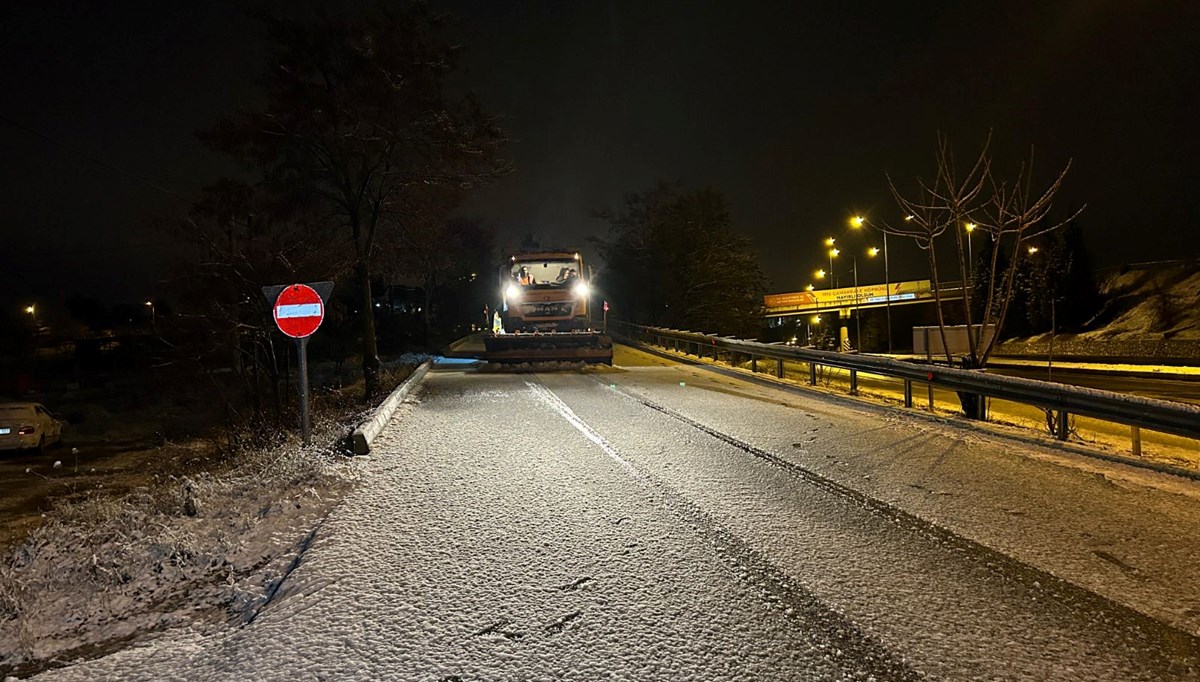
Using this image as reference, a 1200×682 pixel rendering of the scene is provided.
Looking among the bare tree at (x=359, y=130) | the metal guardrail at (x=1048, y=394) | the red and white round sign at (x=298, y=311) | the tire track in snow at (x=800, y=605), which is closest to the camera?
the tire track in snow at (x=800, y=605)

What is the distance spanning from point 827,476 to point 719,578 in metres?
3.27

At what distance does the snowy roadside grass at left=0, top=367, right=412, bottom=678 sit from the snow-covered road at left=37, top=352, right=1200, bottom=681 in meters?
0.29

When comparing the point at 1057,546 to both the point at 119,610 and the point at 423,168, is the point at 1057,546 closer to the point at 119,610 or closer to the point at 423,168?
the point at 119,610

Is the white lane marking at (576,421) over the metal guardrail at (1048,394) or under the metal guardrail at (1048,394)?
under

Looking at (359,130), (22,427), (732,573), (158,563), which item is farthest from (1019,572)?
(22,427)

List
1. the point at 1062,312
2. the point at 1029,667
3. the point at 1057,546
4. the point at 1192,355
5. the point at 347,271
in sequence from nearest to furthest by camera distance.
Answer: the point at 1029,667, the point at 1057,546, the point at 347,271, the point at 1192,355, the point at 1062,312

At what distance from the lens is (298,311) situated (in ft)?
30.1

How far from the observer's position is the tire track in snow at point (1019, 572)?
3.73m

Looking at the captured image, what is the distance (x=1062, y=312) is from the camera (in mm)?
47469

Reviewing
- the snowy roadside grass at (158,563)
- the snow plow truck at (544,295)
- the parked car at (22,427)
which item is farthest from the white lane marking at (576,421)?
the parked car at (22,427)

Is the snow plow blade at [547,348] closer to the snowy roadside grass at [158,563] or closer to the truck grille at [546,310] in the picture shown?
the truck grille at [546,310]

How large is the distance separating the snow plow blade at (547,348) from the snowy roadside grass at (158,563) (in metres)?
13.8

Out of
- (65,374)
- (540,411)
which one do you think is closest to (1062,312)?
(540,411)

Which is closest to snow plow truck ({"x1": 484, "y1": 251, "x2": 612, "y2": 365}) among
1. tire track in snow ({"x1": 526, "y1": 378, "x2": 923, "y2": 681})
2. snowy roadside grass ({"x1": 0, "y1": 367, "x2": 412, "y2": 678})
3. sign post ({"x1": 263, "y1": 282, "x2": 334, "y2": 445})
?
sign post ({"x1": 263, "y1": 282, "x2": 334, "y2": 445})
